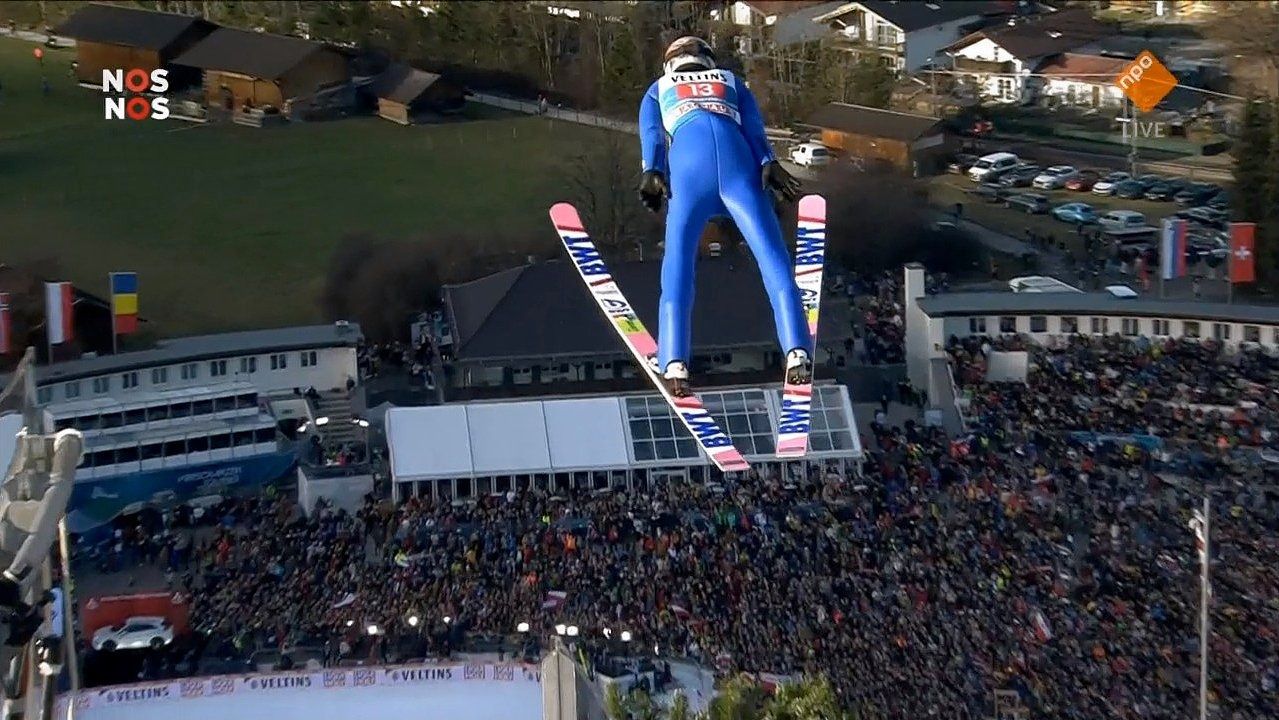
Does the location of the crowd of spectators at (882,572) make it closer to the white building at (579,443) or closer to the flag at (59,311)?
the white building at (579,443)

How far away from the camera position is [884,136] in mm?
33250

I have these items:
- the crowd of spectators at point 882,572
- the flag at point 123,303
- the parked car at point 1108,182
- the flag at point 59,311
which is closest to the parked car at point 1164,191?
the parked car at point 1108,182

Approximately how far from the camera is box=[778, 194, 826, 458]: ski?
12609 millimetres

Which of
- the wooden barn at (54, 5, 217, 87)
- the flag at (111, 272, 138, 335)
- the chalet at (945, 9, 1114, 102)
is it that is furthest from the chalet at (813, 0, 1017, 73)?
the flag at (111, 272, 138, 335)

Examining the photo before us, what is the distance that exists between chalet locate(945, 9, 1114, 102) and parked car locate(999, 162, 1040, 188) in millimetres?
5575

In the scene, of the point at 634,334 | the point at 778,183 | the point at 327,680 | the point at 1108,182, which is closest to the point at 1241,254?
the point at 1108,182

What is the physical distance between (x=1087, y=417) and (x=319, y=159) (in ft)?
50.4

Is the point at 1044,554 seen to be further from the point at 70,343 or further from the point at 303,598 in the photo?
the point at 70,343

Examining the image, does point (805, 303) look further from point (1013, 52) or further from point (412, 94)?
point (1013, 52)

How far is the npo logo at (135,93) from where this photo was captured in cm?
3166

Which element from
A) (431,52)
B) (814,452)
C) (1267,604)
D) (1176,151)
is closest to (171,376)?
(814,452)

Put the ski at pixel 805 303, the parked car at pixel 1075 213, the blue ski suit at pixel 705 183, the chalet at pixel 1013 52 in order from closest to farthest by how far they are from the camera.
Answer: the ski at pixel 805 303
the blue ski suit at pixel 705 183
the parked car at pixel 1075 213
the chalet at pixel 1013 52

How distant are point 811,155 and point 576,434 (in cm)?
1334

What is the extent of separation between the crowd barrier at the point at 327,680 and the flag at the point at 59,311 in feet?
28.1
